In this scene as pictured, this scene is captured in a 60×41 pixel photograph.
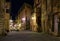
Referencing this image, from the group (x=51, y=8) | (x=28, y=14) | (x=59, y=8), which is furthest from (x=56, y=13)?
(x=28, y=14)

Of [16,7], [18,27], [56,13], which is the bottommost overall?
[18,27]

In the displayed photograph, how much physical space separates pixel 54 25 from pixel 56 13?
2.01m

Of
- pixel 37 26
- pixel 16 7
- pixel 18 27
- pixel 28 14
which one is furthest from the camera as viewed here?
pixel 16 7

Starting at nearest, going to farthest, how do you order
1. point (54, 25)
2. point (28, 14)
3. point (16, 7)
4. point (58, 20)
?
point (58, 20), point (54, 25), point (28, 14), point (16, 7)

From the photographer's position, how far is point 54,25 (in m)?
21.0

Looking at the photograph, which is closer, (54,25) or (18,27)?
(54,25)

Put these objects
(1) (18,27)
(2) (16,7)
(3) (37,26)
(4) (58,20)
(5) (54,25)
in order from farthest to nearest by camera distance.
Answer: (2) (16,7)
(1) (18,27)
(3) (37,26)
(5) (54,25)
(4) (58,20)

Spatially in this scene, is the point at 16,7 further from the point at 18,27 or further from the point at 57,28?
the point at 57,28

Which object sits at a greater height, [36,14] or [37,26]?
[36,14]

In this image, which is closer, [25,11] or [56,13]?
[56,13]

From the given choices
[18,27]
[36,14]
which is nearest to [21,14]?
[18,27]

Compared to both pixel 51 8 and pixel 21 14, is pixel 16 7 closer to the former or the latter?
pixel 21 14

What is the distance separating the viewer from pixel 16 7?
2552 inches

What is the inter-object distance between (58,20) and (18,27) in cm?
2690
